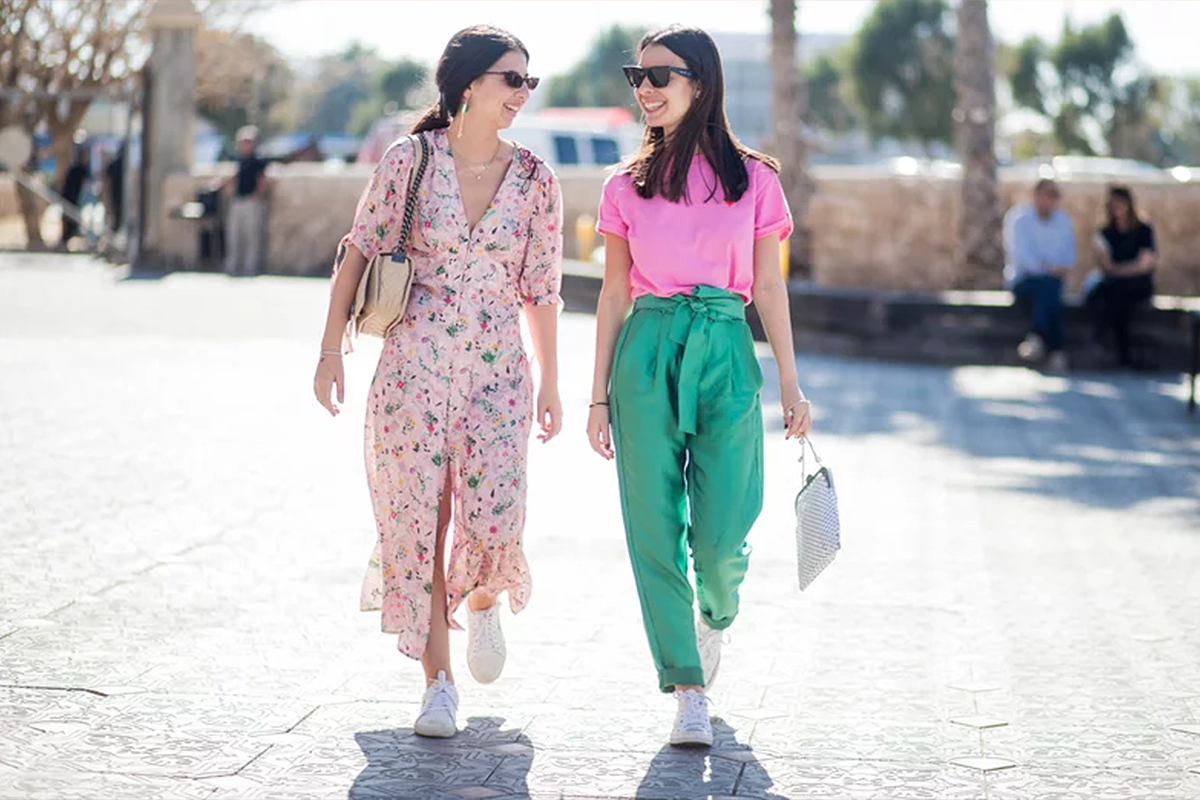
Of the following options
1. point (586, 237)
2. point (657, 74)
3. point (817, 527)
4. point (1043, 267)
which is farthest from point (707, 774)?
point (586, 237)

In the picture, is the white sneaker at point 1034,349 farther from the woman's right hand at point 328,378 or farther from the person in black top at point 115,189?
the person in black top at point 115,189

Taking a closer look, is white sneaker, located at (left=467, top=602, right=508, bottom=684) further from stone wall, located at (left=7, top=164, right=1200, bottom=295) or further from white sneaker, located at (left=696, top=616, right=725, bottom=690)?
stone wall, located at (left=7, top=164, right=1200, bottom=295)

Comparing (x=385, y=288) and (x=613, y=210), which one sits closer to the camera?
(x=385, y=288)

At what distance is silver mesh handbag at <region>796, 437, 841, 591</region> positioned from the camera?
17.2 ft

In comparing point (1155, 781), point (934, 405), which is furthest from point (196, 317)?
point (1155, 781)

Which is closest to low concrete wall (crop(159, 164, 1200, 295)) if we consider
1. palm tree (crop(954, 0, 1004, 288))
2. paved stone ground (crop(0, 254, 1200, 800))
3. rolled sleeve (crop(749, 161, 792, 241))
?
palm tree (crop(954, 0, 1004, 288))

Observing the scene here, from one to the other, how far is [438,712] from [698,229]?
1.33 m

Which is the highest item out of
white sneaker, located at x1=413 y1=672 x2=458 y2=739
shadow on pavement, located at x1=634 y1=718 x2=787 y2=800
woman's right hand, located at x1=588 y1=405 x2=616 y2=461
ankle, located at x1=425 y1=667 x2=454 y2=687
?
woman's right hand, located at x1=588 y1=405 x2=616 y2=461

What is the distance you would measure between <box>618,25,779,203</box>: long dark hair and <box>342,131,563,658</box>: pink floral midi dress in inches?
14.2

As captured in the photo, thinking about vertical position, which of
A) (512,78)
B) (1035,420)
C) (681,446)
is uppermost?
(512,78)

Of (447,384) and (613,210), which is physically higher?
(613,210)

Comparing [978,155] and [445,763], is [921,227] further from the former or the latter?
[445,763]

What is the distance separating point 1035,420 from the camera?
12.9 meters

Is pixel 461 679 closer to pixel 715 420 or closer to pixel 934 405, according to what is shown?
pixel 715 420
